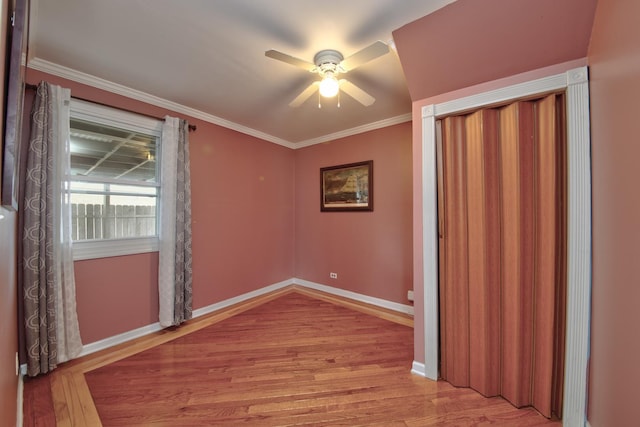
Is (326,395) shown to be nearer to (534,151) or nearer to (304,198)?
(534,151)

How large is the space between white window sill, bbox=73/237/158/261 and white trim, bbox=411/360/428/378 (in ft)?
8.70

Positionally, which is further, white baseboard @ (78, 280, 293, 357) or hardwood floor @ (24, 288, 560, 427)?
white baseboard @ (78, 280, 293, 357)

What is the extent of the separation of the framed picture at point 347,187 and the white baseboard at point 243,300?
1.21 m

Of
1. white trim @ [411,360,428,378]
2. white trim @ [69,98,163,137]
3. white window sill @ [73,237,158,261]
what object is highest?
white trim @ [69,98,163,137]

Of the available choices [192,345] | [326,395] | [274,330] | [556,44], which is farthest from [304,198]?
[556,44]

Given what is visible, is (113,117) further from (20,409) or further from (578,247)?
(578,247)

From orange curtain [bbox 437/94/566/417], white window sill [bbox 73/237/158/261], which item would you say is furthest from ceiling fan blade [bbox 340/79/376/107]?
white window sill [bbox 73/237/158/261]

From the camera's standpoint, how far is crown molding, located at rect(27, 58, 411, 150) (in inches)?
76.8

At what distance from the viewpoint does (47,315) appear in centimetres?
184

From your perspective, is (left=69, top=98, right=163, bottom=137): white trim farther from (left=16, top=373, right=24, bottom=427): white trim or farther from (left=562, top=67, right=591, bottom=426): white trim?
(left=562, top=67, right=591, bottom=426): white trim

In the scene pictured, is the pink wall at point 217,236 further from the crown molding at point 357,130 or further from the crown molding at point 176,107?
the crown molding at point 357,130

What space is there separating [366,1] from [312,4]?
303 mm

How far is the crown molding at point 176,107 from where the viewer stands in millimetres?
1950

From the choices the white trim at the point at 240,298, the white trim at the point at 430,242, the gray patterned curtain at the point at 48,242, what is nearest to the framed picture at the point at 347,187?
the white trim at the point at 240,298
